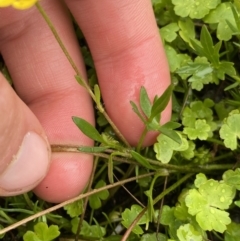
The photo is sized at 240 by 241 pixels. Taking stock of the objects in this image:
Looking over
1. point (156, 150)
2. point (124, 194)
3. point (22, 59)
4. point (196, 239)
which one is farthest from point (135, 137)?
point (22, 59)

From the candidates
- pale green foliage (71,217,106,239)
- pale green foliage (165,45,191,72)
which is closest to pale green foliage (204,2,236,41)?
pale green foliage (165,45,191,72)

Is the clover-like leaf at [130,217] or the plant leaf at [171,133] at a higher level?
the plant leaf at [171,133]

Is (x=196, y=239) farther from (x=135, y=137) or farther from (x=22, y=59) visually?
(x=22, y=59)

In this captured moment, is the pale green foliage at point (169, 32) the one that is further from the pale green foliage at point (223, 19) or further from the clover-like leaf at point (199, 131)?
the clover-like leaf at point (199, 131)

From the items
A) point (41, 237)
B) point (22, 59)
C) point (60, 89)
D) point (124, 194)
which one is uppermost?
point (22, 59)

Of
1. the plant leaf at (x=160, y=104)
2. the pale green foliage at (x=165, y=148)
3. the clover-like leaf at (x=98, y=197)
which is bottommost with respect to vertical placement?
the clover-like leaf at (x=98, y=197)

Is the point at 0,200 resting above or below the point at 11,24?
below

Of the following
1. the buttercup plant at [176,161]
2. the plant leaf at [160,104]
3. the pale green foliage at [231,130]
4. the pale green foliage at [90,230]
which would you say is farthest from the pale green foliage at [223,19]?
the pale green foliage at [90,230]
